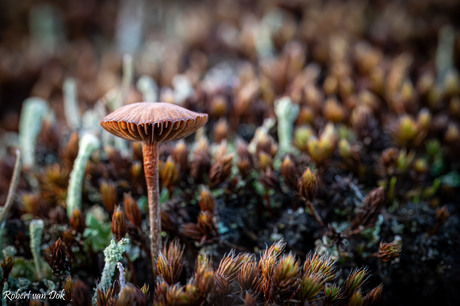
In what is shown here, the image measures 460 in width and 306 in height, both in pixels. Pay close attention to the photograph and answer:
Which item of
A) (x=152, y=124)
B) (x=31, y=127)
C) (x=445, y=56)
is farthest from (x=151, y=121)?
(x=445, y=56)

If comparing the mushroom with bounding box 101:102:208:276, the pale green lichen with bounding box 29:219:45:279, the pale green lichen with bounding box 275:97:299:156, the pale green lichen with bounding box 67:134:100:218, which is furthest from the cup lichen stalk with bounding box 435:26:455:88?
the pale green lichen with bounding box 29:219:45:279

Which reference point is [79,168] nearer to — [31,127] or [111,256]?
[111,256]

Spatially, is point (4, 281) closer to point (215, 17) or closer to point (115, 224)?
point (115, 224)

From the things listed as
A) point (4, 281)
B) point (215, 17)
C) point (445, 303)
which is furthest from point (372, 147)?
point (215, 17)

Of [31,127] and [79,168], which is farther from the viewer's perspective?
[31,127]
